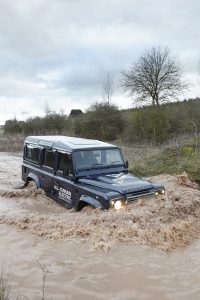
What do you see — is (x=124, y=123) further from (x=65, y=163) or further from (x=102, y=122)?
(x=65, y=163)

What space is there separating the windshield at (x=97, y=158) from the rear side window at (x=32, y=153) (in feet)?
6.99

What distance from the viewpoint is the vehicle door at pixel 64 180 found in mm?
8109

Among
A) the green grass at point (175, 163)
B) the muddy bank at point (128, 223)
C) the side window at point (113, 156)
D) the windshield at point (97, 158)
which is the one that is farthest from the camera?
the green grass at point (175, 163)

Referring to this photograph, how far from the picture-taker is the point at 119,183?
7492 millimetres

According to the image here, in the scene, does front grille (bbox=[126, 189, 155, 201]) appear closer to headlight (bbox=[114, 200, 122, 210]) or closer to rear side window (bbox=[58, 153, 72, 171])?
headlight (bbox=[114, 200, 122, 210])

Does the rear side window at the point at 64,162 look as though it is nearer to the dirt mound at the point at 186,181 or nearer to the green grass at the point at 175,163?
the dirt mound at the point at 186,181

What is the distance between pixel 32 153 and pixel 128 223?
15.8 feet

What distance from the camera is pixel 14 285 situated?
5.23 meters

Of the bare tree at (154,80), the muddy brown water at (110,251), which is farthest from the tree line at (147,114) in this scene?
the muddy brown water at (110,251)

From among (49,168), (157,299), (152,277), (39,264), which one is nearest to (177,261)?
(152,277)

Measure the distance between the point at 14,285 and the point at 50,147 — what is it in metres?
4.54

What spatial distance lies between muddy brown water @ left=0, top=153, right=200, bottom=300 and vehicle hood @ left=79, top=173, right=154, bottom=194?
0.31 m

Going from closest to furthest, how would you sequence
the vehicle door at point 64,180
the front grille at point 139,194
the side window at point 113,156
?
the front grille at point 139,194 → the vehicle door at point 64,180 → the side window at point 113,156

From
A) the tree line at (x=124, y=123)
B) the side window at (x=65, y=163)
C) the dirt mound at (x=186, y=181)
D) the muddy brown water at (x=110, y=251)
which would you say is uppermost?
the tree line at (x=124, y=123)
